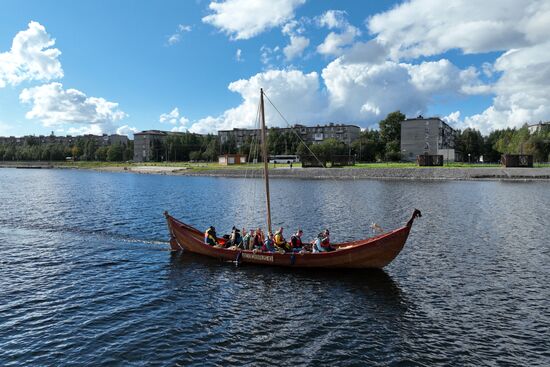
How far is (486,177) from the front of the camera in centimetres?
10794

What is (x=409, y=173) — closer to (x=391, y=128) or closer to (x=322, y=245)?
(x=391, y=128)

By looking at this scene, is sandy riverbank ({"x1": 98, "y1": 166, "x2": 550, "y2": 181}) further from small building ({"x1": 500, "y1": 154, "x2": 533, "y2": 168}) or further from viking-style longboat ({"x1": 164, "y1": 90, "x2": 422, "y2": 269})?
viking-style longboat ({"x1": 164, "y1": 90, "x2": 422, "y2": 269})

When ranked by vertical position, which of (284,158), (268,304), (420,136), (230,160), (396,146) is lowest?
Result: (268,304)

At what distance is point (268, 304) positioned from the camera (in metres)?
21.5

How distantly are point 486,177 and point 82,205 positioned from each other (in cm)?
9725

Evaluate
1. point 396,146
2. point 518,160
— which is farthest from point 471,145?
point 518,160

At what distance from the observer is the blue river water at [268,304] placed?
16.3 metres

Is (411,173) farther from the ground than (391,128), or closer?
closer

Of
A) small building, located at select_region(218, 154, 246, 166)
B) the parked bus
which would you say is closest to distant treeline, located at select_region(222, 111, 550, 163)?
the parked bus

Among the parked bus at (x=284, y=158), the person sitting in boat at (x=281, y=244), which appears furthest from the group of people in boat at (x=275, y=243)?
the parked bus at (x=284, y=158)

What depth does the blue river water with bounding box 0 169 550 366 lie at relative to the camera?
1627 centimetres

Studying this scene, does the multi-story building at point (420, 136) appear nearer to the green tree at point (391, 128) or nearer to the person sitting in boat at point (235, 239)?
the green tree at point (391, 128)

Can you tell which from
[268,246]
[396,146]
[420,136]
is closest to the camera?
[268,246]

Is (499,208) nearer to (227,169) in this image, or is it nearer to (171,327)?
(171,327)
